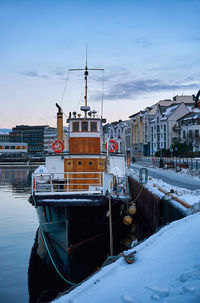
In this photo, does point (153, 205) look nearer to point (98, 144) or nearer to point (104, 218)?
point (104, 218)

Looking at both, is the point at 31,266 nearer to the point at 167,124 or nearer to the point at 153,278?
the point at 153,278

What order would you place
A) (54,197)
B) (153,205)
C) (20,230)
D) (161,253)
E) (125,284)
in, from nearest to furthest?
1. (125,284)
2. (161,253)
3. (54,197)
4. (153,205)
5. (20,230)

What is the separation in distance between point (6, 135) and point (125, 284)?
184 m

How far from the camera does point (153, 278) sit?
6633mm

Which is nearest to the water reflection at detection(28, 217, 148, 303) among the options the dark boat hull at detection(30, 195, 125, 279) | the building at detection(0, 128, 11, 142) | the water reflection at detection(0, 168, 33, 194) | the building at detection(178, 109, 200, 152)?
the dark boat hull at detection(30, 195, 125, 279)

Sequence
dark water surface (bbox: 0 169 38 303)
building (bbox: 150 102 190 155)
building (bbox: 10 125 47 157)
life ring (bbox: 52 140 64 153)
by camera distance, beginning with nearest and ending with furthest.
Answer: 1. dark water surface (bbox: 0 169 38 303)
2. life ring (bbox: 52 140 64 153)
3. building (bbox: 150 102 190 155)
4. building (bbox: 10 125 47 157)

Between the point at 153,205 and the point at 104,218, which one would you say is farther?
the point at 153,205

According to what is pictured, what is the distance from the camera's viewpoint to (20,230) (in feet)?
69.8

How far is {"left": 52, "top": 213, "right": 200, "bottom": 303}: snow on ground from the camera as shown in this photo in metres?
5.97

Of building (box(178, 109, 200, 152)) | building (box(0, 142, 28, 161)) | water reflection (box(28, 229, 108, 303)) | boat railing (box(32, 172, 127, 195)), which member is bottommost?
water reflection (box(28, 229, 108, 303))

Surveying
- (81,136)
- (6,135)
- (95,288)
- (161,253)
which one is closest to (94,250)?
(81,136)

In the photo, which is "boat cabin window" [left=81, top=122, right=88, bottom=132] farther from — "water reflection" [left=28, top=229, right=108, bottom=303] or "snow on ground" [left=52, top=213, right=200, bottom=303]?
"snow on ground" [left=52, top=213, right=200, bottom=303]

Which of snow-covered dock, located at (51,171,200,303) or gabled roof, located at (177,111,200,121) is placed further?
gabled roof, located at (177,111,200,121)

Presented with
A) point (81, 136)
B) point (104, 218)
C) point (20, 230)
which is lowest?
point (20, 230)
